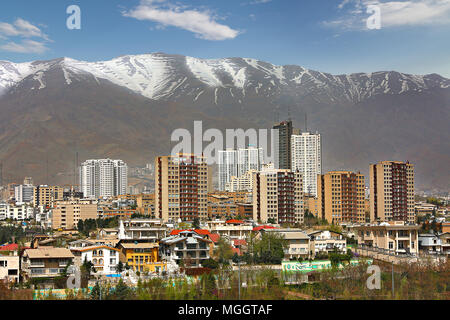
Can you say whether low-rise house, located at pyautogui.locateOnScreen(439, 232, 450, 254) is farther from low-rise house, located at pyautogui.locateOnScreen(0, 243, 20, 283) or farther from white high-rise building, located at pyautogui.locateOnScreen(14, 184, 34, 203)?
white high-rise building, located at pyautogui.locateOnScreen(14, 184, 34, 203)

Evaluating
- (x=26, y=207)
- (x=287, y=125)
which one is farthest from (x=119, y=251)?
(x=287, y=125)

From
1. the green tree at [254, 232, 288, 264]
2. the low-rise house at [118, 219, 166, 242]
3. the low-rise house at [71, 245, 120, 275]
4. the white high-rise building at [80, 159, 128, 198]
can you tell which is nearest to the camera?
the low-rise house at [71, 245, 120, 275]

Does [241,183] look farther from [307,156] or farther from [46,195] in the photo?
[46,195]

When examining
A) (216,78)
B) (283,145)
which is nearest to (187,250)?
(283,145)

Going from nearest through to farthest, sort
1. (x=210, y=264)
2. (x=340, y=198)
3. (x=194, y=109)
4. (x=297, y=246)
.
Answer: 1. (x=210, y=264)
2. (x=297, y=246)
3. (x=340, y=198)
4. (x=194, y=109)

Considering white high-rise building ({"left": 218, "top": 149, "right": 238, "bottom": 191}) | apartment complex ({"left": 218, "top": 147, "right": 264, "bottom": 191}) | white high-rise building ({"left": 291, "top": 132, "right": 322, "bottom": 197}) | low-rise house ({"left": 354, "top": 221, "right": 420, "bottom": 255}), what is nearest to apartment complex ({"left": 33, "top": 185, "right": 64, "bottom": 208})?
white high-rise building ({"left": 291, "top": 132, "right": 322, "bottom": 197})

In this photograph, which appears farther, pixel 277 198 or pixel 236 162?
pixel 236 162
